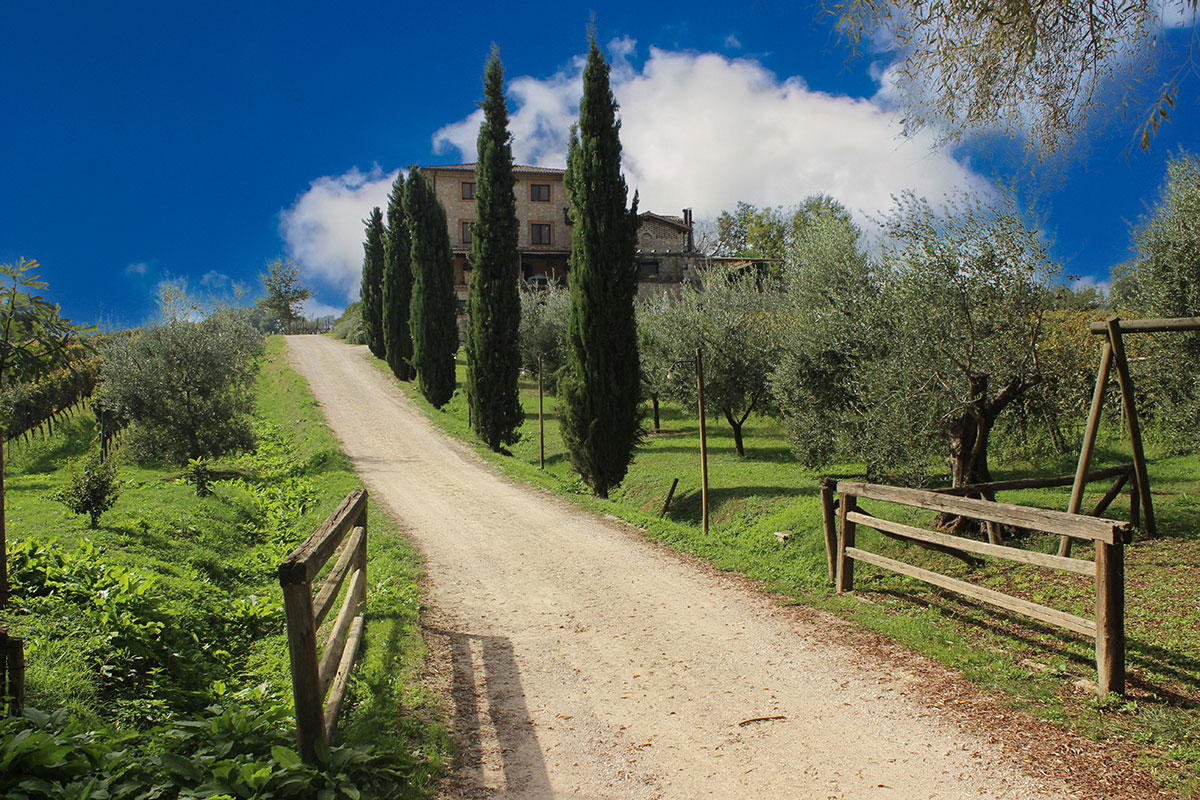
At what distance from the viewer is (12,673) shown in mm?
3895

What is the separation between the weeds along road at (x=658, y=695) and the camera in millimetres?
4293

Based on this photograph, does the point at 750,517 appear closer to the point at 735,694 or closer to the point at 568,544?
the point at 568,544

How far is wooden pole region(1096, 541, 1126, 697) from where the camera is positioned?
5219mm

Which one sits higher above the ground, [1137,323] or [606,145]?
[606,145]

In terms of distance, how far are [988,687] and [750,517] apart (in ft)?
25.9

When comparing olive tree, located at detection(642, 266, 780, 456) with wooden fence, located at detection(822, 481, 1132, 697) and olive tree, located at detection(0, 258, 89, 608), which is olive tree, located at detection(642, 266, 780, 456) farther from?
olive tree, located at detection(0, 258, 89, 608)

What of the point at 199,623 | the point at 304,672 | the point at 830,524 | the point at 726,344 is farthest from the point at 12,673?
the point at 726,344

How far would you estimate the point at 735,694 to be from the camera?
5.52 meters

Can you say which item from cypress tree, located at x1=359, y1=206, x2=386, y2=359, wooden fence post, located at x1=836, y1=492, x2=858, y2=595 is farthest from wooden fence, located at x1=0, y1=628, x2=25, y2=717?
cypress tree, located at x1=359, y1=206, x2=386, y2=359

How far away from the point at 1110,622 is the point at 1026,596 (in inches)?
91.5

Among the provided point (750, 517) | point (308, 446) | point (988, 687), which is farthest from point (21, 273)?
point (308, 446)

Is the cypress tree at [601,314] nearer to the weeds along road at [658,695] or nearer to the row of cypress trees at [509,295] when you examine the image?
the row of cypress trees at [509,295]

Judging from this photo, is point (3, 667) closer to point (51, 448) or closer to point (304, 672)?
point (304, 672)

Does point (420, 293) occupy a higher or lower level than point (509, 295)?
higher
